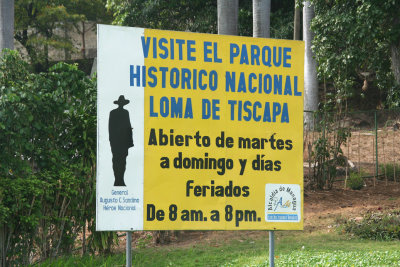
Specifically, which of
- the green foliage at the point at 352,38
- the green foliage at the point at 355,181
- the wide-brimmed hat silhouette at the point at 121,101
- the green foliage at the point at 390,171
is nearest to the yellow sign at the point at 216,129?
the wide-brimmed hat silhouette at the point at 121,101

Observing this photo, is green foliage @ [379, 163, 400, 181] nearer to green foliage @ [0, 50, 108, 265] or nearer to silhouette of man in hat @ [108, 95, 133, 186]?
green foliage @ [0, 50, 108, 265]

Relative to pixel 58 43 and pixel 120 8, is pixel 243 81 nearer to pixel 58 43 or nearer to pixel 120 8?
pixel 120 8

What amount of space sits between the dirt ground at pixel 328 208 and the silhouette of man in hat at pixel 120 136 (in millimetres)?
5085

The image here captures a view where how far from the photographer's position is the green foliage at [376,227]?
31.1 ft

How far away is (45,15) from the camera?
3300cm

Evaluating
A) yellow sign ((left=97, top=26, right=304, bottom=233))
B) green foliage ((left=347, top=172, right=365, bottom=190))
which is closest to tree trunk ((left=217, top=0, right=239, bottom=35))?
green foliage ((left=347, top=172, right=365, bottom=190))

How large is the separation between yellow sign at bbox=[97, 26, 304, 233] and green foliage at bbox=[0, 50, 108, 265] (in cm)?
310

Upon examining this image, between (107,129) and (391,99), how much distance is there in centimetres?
1097

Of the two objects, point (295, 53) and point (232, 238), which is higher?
point (295, 53)

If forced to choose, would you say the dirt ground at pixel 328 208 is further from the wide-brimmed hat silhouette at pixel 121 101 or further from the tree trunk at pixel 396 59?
the wide-brimmed hat silhouette at pixel 121 101

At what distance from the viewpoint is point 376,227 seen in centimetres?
963

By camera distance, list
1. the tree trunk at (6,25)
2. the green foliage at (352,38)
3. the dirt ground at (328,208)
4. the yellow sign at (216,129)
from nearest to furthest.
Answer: the yellow sign at (216,129) < the dirt ground at (328,208) < the green foliage at (352,38) < the tree trunk at (6,25)

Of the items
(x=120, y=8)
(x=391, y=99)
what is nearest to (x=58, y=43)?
(x=120, y=8)

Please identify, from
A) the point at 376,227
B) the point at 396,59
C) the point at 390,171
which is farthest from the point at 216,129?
the point at 390,171
